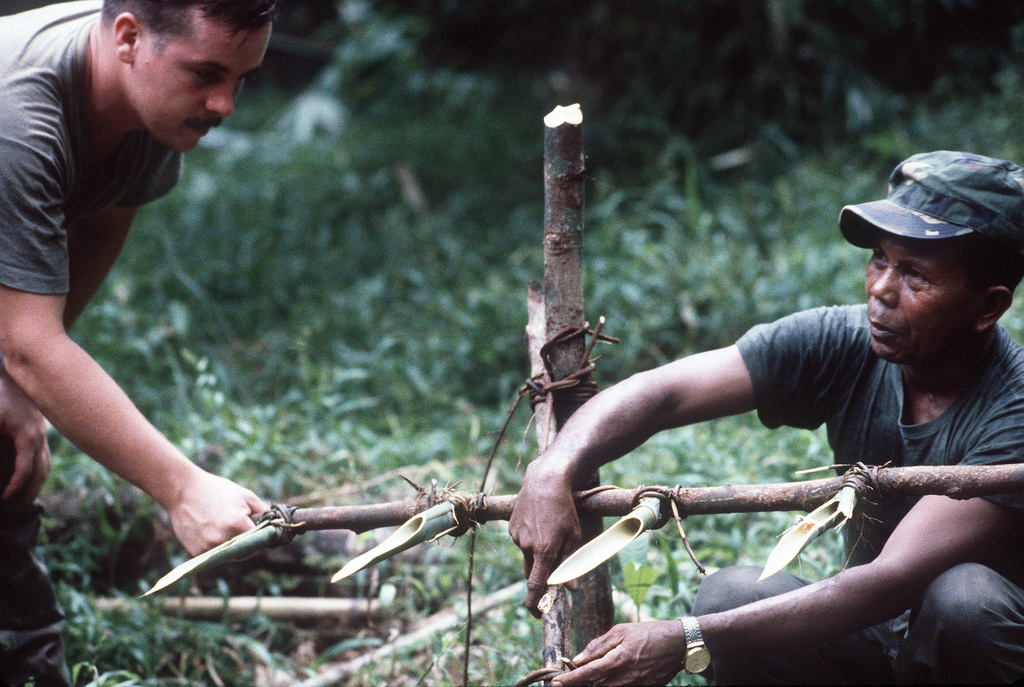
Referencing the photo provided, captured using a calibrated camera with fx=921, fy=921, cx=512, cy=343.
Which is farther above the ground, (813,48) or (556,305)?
(813,48)

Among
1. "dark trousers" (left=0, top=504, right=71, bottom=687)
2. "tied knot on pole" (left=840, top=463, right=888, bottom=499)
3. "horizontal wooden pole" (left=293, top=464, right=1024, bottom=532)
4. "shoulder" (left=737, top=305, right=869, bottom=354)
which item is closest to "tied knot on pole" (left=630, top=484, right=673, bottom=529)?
"horizontal wooden pole" (left=293, top=464, right=1024, bottom=532)

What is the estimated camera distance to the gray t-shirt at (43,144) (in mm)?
2002

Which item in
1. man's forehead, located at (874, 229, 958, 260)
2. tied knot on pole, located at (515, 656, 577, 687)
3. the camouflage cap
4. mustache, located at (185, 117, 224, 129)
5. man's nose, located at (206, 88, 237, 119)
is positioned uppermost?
man's nose, located at (206, 88, 237, 119)

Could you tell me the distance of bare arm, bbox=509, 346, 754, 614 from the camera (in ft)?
6.33

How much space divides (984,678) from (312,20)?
900cm

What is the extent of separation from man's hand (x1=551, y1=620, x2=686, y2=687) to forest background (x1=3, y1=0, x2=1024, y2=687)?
44 centimetres

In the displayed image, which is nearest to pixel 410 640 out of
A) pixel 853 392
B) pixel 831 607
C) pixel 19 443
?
pixel 19 443

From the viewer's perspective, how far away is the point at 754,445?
11.4 feet

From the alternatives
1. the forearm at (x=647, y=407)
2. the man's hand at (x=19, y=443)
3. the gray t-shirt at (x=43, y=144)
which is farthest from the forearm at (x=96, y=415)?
the forearm at (x=647, y=407)

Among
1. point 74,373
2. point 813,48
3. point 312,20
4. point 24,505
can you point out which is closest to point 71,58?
point 74,373

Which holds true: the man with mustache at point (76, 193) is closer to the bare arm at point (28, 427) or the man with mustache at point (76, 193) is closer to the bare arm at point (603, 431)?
the bare arm at point (28, 427)

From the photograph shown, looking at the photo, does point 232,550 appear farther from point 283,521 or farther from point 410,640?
point 410,640

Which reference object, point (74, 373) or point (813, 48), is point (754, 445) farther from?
point (813, 48)

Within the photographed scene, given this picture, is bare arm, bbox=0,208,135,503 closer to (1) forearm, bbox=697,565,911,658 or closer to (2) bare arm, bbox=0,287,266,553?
(2) bare arm, bbox=0,287,266,553
